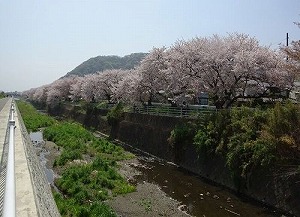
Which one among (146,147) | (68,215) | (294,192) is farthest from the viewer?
(146,147)

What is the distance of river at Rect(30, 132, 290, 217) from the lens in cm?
1545

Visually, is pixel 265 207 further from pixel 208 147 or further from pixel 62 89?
pixel 62 89

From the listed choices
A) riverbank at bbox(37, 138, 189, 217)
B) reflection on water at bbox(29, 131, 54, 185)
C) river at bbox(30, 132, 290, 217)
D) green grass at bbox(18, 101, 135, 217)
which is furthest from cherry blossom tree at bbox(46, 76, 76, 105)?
Answer: riverbank at bbox(37, 138, 189, 217)

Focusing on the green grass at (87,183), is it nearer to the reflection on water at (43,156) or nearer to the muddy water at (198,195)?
the reflection on water at (43,156)

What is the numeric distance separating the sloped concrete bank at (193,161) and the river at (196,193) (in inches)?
20.6

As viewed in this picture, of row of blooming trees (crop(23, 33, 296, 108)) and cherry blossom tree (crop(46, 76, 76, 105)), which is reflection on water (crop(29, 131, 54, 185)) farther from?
cherry blossom tree (crop(46, 76, 76, 105))

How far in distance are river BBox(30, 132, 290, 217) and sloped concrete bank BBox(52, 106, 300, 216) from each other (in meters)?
0.52

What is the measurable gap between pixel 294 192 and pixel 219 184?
5.99 meters

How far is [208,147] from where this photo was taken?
21703 mm

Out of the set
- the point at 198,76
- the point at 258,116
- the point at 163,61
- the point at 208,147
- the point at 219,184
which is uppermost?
the point at 163,61

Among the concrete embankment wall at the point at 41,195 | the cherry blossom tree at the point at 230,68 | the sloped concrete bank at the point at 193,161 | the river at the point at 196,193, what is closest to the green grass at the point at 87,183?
the river at the point at 196,193

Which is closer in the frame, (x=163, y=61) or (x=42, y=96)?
(x=163, y=61)

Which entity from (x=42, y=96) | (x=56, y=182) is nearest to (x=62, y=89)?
(x=42, y=96)

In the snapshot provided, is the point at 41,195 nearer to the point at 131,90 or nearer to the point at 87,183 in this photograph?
the point at 87,183
